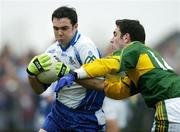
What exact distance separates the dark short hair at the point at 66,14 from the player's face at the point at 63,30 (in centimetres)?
5

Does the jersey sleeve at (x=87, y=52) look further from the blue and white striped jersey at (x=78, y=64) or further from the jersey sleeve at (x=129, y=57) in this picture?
the jersey sleeve at (x=129, y=57)

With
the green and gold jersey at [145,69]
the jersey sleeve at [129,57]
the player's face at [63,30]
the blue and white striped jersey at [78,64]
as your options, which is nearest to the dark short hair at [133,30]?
the green and gold jersey at [145,69]

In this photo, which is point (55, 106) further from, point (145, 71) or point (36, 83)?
point (145, 71)

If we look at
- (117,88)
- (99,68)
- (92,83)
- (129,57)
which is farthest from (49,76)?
(129,57)

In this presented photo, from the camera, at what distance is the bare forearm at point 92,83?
9.37 metres

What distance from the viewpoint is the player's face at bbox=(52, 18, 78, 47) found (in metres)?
10.0

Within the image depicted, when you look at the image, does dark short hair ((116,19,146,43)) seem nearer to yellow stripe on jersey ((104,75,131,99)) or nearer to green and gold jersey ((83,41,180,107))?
green and gold jersey ((83,41,180,107))

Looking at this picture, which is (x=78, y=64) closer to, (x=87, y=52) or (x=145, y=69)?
(x=87, y=52)

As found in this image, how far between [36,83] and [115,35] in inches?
46.5

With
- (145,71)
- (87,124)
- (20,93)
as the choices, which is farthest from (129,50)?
(20,93)

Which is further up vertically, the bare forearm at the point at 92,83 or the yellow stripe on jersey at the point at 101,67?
the yellow stripe on jersey at the point at 101,67

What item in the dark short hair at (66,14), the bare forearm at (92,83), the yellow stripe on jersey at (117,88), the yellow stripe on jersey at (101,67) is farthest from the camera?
the dark short hair at (66,14)

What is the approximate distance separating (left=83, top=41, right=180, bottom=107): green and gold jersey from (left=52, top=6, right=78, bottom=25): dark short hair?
Answer: 1.22 meters

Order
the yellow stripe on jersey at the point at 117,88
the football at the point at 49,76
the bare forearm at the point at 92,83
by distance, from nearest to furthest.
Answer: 1. the football at the point at 49,76
2. the bare forearm at the point at 92,83
3. the yellow stripe on jersey at the point at 117,88
